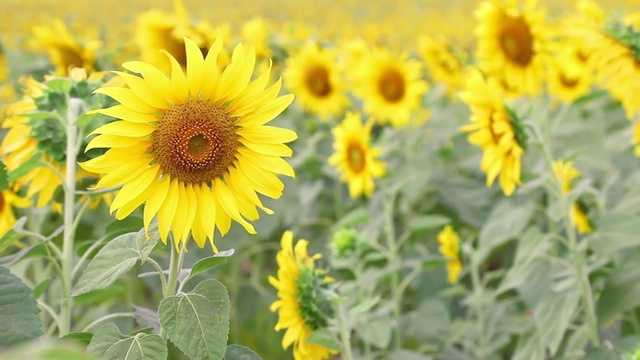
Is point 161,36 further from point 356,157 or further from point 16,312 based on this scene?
point 16,312

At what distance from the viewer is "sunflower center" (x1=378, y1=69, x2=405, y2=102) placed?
2.55m

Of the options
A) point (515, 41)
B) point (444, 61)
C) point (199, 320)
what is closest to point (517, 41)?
point (515, 41)

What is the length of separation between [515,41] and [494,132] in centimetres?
75

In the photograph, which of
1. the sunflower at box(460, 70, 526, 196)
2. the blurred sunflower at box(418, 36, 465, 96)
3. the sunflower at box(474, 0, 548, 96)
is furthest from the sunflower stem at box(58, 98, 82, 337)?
the blurred sunflower at box(418, 36, 465, 96)

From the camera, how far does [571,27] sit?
6.06ft

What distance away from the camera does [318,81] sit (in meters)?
2.68

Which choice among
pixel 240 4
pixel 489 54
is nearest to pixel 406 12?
pixel 240 4

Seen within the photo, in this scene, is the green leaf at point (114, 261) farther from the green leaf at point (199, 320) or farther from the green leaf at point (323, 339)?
the green leaf at point (323, 339)

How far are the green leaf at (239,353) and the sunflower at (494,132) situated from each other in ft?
2.15

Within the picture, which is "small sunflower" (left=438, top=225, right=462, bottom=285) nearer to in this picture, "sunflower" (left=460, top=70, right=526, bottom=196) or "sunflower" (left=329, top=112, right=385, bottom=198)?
"sunflower" (left=329, top=112, right=385, bottom=198)

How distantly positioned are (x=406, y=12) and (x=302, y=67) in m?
5.30

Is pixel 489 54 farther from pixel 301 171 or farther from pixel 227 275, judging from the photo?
pixel 227 275

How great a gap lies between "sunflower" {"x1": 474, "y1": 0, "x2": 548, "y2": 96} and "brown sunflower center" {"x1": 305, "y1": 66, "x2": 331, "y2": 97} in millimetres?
625

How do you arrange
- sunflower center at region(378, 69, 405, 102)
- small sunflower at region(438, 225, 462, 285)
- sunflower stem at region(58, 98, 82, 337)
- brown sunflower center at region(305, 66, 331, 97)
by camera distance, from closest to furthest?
sunflower stem at region(58, 98, 82, 337)
small sunflower at region(438, 225, 462, 285)
sunflower center at region(378, 69, 405, 102)
brown sunflower center at region(305, 66, 331, 97)
